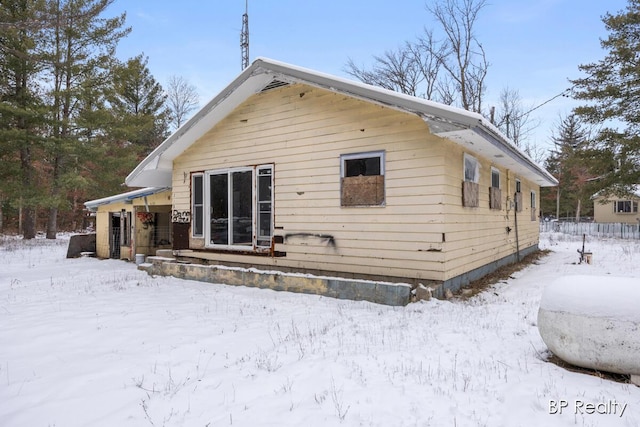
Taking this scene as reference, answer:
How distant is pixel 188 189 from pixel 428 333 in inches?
290

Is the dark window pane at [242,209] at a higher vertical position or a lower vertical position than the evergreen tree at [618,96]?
lower

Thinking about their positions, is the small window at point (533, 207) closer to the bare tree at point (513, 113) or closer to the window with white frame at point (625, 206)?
the bare tree at point (513, 113)

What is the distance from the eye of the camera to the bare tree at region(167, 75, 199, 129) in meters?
31.8

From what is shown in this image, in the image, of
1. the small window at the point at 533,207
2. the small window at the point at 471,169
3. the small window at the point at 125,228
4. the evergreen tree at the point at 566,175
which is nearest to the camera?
the small window at the point at 471,169

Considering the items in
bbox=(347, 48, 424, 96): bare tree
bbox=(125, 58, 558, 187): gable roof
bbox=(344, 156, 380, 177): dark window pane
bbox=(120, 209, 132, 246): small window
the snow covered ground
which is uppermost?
bbox=(347, 48, 424, 96): bare tree

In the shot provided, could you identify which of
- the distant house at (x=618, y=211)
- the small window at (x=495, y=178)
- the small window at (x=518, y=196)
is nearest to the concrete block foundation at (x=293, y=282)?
the small window at (x=495, y=178)

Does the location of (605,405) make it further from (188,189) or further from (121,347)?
(188,189)

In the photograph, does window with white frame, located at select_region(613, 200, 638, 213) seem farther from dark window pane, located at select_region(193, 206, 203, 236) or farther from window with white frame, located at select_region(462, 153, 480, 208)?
dark window pane, located at select_region(193, 206, 203, 236)

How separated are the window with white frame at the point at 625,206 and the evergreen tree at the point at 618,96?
16.6 m

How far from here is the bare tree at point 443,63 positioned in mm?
21609

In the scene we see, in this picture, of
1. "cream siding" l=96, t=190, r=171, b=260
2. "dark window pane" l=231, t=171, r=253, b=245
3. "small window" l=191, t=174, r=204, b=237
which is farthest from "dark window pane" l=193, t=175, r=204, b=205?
"cream siding" l=96, t=190, r=171, b=260

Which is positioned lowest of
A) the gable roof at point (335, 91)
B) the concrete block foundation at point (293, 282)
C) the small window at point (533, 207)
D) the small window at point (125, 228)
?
the concrete block foundation at point (293, 282)

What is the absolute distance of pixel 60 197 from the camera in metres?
19.5

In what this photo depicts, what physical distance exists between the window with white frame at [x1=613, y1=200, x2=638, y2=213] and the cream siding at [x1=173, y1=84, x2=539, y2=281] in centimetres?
3131
